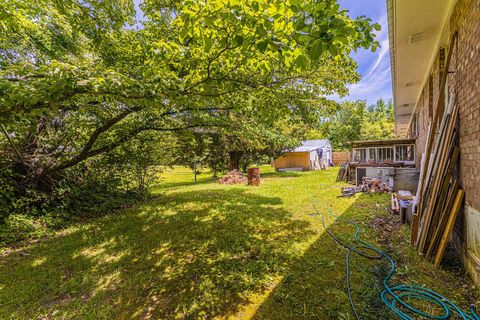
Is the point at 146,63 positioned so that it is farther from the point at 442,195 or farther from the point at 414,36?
the point at 414,36

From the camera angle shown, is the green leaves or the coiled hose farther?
the coiled hose

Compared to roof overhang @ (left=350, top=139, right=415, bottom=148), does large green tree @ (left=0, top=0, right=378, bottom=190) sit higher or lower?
higher

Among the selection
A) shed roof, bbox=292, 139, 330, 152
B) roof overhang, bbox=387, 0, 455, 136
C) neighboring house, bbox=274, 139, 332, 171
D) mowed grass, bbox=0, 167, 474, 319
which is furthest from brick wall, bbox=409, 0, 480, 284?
shed roof, bbox=292, 139, 330, 152

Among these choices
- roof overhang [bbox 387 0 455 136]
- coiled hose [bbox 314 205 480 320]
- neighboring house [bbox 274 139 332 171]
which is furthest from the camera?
neighboring house [bbox 274 139 332 171]

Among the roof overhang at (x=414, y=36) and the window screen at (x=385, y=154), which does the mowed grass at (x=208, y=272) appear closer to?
the roof overhang at (x=414, y=36)

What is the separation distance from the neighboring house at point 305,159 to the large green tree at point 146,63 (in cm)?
1489

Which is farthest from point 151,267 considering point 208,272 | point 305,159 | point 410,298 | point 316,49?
point 305,159

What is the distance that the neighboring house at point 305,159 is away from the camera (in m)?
20.3

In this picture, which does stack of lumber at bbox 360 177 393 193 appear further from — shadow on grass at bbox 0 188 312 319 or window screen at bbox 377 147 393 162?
→ shadow on grass at bbox 0 188 312 319

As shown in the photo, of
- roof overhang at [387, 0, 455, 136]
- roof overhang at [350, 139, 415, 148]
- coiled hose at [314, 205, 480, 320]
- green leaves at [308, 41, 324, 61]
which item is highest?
roof overhang at [387, 0, 455, 136]

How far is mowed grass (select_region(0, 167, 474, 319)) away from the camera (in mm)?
2434

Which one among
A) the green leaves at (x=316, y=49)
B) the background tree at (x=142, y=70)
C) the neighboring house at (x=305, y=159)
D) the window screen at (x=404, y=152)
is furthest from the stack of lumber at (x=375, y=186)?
the neighboring house at (x=305, y=159)

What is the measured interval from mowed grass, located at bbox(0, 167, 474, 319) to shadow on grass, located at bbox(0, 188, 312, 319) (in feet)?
0.05

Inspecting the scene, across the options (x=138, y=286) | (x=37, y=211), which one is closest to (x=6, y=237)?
(x=37, y=211)
